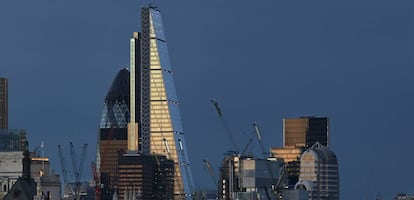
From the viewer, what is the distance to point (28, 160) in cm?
7056

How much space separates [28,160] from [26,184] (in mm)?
1379

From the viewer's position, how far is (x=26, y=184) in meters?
69.6

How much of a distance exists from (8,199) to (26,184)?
4.13 ft

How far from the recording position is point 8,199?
68.8 meters
